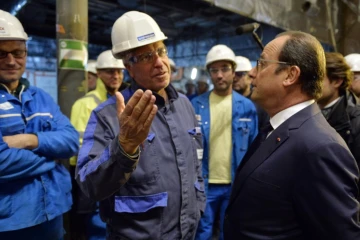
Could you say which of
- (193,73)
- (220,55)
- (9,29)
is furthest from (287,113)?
(193,73)

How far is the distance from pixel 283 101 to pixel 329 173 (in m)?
0.44

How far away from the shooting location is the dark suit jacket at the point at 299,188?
1.07 m

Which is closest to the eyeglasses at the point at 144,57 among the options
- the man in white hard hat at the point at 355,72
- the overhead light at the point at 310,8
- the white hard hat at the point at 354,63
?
the man in white hard hat at the point at 355,72

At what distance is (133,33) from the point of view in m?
1.50

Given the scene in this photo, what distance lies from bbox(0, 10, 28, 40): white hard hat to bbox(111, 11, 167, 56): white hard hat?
0.60 metres

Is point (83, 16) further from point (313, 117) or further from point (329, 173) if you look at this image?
point (329, 173)

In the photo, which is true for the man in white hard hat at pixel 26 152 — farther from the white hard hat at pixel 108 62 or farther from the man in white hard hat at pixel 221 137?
the man in white hard hat at pixel 221 137

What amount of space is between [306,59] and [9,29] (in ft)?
5.23

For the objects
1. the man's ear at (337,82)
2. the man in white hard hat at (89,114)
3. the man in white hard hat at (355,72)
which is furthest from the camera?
the man in white hard hat at (355,72)

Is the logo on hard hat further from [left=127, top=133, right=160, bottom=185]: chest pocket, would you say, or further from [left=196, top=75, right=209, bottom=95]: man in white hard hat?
[left=196, top=75, right=209, bottom=95]: man in white hard hat

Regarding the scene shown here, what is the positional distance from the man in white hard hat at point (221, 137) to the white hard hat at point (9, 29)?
5.24ft

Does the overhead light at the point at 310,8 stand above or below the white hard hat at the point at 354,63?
above

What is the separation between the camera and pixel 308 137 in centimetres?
116

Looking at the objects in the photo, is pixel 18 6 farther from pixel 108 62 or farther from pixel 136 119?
pixel 136 119
